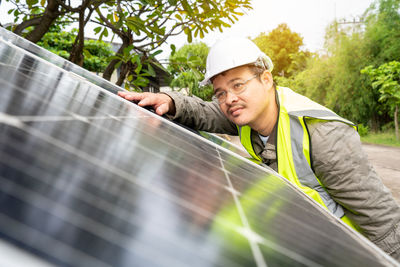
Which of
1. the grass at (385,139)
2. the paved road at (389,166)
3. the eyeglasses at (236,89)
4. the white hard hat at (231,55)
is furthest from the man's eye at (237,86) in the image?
the grass at (385,139)

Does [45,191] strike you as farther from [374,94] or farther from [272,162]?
[374,94]

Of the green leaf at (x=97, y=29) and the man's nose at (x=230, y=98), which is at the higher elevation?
the green leaf at (x=97, y=29)

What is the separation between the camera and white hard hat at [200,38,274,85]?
2486mm

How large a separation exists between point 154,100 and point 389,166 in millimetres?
11299

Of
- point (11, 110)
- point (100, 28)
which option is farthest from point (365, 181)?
point (100, 28)

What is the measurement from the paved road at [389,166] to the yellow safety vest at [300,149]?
6.11 meters

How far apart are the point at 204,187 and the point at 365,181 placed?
154cm

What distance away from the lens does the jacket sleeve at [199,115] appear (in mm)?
2480

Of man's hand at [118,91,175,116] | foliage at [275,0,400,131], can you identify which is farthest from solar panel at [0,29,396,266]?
foliage at [275,0,400,131]

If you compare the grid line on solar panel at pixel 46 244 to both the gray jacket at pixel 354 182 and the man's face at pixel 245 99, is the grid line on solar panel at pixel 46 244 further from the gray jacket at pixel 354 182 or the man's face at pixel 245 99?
the man's face at pixel 245 99

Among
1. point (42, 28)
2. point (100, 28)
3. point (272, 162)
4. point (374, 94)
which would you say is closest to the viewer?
point (272, 162)

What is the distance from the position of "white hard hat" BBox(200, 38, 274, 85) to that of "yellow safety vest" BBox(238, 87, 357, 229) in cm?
55

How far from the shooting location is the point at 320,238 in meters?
0.79

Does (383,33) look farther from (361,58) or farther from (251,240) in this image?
(251,240)
